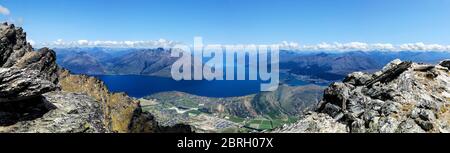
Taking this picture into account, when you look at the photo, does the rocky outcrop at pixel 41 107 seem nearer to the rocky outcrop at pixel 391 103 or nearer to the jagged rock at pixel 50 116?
the jagged rock at pixel 50 116

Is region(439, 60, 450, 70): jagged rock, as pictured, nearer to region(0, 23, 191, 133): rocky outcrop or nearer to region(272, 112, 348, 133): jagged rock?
region(272, 112, 348, 133): jagged rock

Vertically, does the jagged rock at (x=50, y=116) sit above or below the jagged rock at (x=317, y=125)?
above

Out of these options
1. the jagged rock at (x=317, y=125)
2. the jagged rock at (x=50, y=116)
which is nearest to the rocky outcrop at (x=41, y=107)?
the jagged rock at (x=50, y=116)

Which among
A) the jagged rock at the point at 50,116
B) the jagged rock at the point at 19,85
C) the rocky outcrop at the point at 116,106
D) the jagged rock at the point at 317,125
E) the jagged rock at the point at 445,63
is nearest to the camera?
the jagged rock at the point at 19,85

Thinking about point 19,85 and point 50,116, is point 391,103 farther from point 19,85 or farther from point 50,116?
point 19,85
